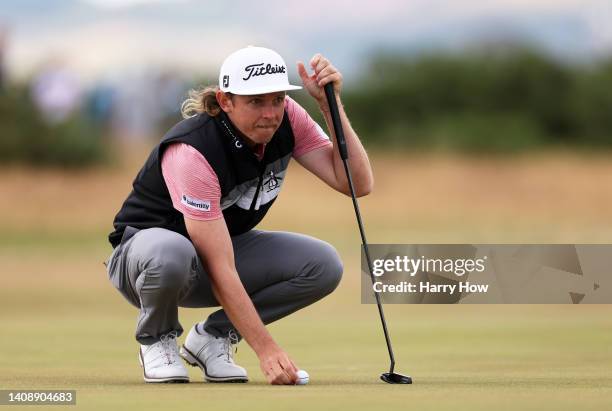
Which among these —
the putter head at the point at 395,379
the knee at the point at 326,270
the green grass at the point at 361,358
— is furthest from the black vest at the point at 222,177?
the putter head at the point at 395,379

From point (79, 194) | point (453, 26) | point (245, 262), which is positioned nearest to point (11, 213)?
point (79, 194)

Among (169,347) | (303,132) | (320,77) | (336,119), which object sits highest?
(320,77)

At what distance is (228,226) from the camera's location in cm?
706

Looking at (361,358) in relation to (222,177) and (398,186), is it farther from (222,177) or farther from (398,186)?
(398,186)

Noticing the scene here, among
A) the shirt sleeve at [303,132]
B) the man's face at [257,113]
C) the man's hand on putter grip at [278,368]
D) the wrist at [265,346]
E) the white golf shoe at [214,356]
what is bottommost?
the white golf shoe at [214,356]

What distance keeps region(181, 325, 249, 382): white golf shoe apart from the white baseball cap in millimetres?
1472

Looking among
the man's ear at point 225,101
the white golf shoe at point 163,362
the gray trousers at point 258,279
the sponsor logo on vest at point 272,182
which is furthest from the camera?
the sponsor logo on vest at point 272,182

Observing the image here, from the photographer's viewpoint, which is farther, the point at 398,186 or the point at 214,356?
the point at 398,186

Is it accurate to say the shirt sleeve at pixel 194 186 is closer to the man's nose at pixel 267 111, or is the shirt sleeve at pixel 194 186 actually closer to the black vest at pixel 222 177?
the black vest at pixel 222 177

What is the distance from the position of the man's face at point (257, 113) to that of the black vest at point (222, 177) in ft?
0.26

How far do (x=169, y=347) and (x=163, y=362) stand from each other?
0.34 feet

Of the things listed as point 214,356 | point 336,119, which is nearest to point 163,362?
point 214,356

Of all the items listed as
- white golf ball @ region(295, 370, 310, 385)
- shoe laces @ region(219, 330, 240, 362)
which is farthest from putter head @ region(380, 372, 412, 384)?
shoe laces @ region(219, 330, 240, 362)

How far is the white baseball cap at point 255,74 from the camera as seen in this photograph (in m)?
6.43
